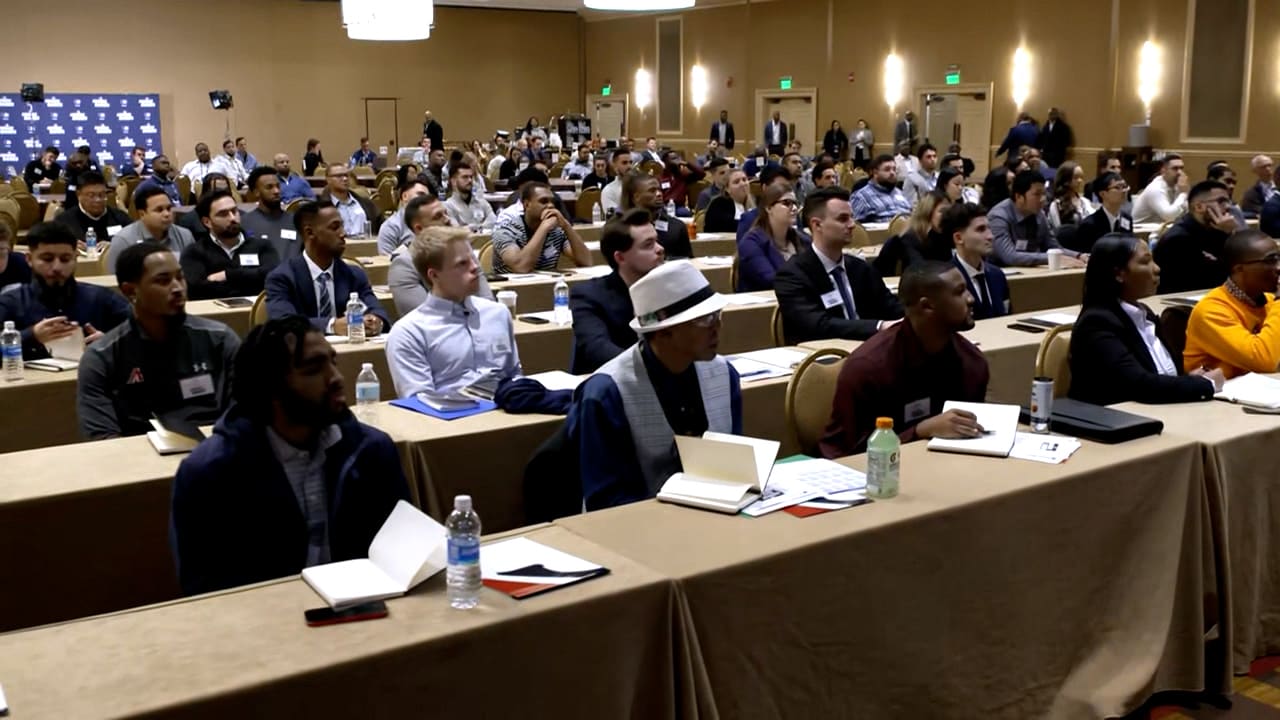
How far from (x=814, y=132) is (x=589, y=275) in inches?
700

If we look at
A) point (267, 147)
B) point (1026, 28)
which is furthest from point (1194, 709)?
point (267, 147)

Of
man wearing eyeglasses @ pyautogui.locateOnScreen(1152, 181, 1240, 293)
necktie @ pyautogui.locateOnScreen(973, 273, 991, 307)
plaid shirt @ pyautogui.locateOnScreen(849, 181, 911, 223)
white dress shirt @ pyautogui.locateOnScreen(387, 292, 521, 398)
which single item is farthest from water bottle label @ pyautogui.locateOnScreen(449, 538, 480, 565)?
plaid shirt @ pyautogui.locateOnScreen(849, 181, 911, 223)

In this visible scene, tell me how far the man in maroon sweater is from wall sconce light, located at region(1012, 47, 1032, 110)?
1770 centimetres

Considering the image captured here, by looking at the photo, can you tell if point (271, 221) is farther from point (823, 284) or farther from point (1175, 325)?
point (1175, 325)

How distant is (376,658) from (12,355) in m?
3.34

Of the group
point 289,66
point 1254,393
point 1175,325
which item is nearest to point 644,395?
point 1254,393

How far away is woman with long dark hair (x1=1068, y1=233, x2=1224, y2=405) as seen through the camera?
3.83 meters

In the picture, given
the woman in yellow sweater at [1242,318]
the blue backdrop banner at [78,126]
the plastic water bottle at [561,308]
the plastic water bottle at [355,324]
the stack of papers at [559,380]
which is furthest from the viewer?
the blue backdrop banner at [78,126]

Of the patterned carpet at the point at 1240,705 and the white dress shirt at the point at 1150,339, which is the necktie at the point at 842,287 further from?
the patterned carpet at the point at 1240,705

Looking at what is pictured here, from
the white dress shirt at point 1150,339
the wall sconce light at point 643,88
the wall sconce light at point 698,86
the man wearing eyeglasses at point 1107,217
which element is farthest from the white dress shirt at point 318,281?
the wall sconce light at point 643,88

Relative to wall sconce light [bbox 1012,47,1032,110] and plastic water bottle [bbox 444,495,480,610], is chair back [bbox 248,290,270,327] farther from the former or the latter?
wall sconce light [bbox 1012,47,1032,110]

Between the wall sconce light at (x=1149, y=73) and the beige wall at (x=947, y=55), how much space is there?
0.13 meters

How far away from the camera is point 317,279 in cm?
564

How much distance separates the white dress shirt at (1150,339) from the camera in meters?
4.16
